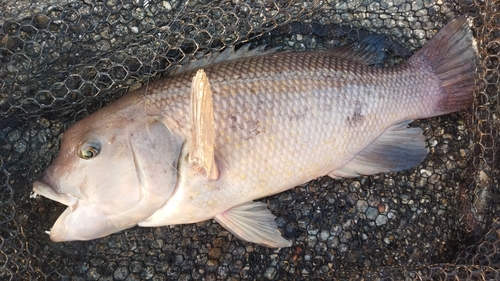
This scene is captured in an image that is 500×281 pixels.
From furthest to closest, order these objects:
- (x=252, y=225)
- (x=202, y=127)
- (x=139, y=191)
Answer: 1. (x=252, y=225)
2. (x=139, y=191)
3. (x=202, y=127)

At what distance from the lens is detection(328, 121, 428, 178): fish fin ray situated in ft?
6.75

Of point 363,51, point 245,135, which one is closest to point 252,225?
point 245,135

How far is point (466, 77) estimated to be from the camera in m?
2.04

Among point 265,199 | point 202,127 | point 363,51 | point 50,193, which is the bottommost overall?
point 265,199

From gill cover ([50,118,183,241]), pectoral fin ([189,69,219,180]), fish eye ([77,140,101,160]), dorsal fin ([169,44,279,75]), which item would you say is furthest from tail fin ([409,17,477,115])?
fish eye ([77,140,101,160])

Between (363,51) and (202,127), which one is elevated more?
(363,51)

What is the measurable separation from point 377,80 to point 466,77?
436 mm

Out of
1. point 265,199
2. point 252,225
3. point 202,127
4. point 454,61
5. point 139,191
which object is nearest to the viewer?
point 202,127

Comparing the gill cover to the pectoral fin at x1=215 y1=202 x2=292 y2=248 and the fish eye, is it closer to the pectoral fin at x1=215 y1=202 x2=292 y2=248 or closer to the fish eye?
the fish eye

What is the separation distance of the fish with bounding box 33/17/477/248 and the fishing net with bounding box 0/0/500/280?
16 centimetres

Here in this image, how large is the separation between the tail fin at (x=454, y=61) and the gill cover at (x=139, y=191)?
1.21 m

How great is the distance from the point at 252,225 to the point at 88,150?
2.41 feet

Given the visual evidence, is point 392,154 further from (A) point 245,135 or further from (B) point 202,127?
(B) point 202,127

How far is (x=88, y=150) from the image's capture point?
1650 millimetres
